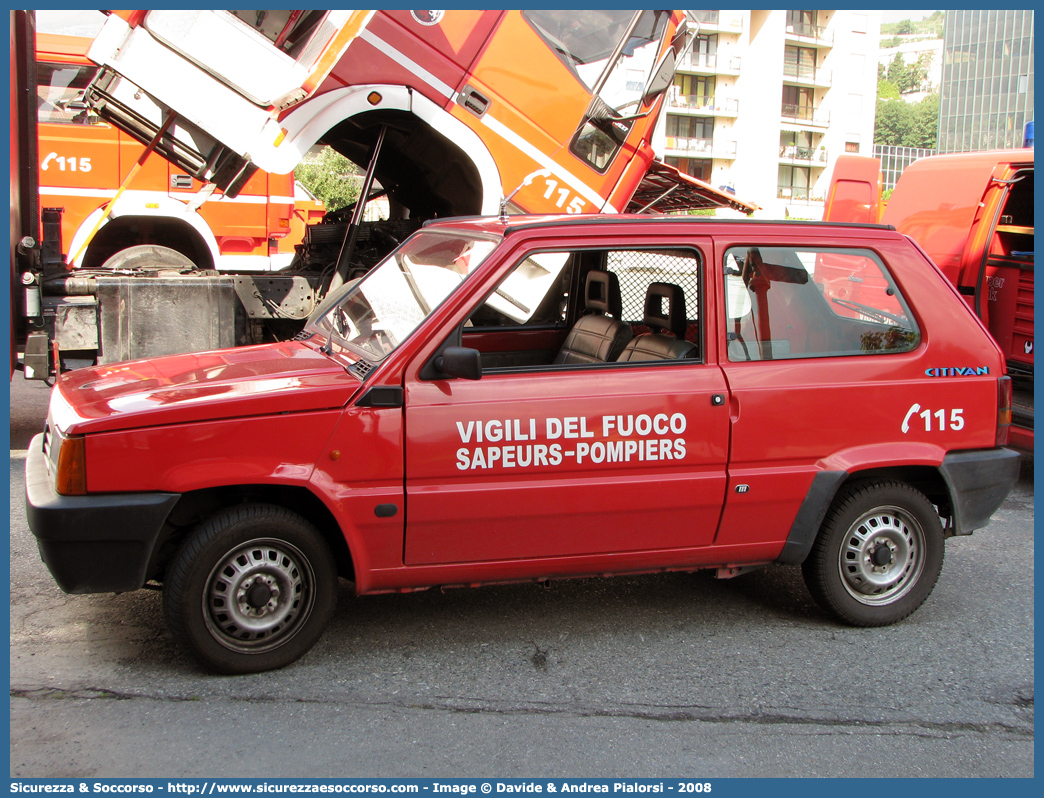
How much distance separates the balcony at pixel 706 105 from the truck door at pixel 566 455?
221ft

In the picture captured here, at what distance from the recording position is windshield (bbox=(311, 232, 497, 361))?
3.83 metres

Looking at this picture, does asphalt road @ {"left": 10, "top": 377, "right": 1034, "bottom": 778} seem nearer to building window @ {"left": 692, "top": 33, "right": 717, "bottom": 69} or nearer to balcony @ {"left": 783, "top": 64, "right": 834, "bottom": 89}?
building window @ {"left": 692, "top": 33, "right": 717, "bottom": 69}

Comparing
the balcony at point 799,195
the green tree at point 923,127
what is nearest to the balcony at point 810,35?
the balcony at point 799,195

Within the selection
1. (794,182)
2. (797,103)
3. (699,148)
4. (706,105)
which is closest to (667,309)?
(699,148)

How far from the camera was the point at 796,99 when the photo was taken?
70250 millimetres

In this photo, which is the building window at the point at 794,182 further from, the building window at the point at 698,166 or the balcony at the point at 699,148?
the building window at the point at 698,166

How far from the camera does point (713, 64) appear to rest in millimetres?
66812

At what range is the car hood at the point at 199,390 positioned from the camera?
3340 millimetres

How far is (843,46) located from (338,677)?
74.7 m

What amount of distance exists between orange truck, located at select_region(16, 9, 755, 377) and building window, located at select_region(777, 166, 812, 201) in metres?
65.5

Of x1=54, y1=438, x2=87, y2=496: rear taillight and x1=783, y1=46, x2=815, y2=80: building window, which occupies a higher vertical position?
x1=783, y1=46, x2=815, y2=80: building window

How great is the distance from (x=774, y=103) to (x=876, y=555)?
220 ft

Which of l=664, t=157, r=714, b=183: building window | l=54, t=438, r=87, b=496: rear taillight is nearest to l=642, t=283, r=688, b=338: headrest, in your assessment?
l=54, t=438, r=87, b=496: rear taillight
